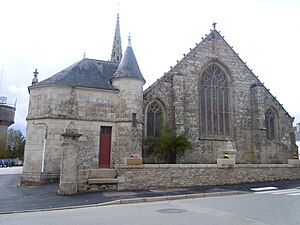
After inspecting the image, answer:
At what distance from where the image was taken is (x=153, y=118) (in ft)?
63.4

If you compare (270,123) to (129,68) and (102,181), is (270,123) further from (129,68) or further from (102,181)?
(102,181)

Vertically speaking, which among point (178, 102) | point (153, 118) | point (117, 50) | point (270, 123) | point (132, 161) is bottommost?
point (132, 161)

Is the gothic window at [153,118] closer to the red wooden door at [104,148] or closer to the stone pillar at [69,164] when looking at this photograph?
the red wooden door at [104,148]

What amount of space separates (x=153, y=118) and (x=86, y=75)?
5.44 metres

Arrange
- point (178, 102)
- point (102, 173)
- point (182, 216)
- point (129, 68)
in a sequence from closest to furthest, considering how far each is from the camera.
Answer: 1. point (182, 216)
2. point (102, 173)
3. point (129, 68)
4. point (178, 102)

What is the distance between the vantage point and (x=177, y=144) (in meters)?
17.4

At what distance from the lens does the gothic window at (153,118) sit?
1919cm

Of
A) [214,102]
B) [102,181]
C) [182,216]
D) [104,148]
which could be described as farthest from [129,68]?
[182,216]

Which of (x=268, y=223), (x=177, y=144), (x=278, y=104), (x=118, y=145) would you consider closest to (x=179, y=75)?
(x=177, y=144)

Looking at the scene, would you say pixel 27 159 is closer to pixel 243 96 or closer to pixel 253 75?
pixel 243 96

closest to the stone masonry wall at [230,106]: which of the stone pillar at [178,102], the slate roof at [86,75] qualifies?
the stone pillar at [178,102]

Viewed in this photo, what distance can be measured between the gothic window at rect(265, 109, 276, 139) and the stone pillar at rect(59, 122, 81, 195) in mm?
17004

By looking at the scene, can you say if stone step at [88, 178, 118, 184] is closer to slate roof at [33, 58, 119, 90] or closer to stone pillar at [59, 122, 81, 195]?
stone pillar at [59, 122, 81, 195]

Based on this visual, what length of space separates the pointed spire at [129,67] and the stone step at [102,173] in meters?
6.96
